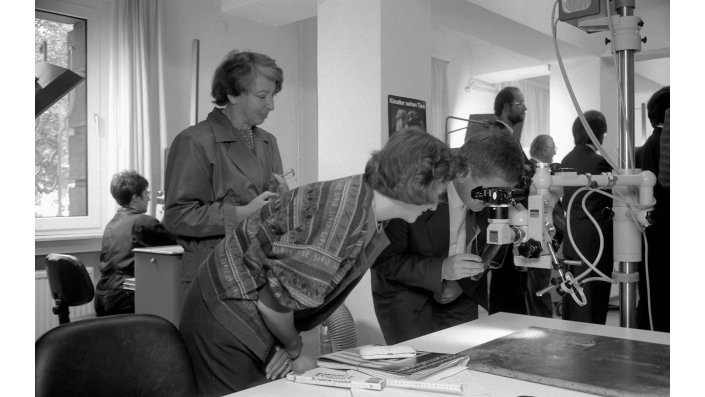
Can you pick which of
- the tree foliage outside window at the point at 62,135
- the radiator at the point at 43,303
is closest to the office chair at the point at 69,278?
the radiator at the point at 43,303

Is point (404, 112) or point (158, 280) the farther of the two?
→ point (404, 112)

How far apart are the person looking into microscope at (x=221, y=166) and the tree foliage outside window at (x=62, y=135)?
272 centimetres

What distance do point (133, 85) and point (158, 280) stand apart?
200 cm

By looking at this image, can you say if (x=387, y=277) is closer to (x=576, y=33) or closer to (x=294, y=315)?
(x=294, y=315)

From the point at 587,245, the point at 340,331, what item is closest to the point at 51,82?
the point at 340,331

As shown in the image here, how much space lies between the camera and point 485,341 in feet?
5.33

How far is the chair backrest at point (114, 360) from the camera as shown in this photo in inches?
47.8

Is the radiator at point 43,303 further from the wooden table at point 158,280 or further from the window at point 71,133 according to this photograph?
the wooden table at point 158,280

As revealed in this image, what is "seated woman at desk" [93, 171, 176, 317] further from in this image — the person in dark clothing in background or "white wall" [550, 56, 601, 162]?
"white wall" [550, 56, 601, 162]

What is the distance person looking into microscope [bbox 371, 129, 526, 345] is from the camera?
1.83 m

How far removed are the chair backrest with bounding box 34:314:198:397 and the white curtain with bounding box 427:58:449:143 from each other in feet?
19.8

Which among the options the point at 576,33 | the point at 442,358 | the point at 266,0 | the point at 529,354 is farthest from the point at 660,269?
the point at 576,33

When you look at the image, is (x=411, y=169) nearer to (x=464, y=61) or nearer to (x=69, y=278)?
(x=69, y=278)

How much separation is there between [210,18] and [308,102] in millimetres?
1247
